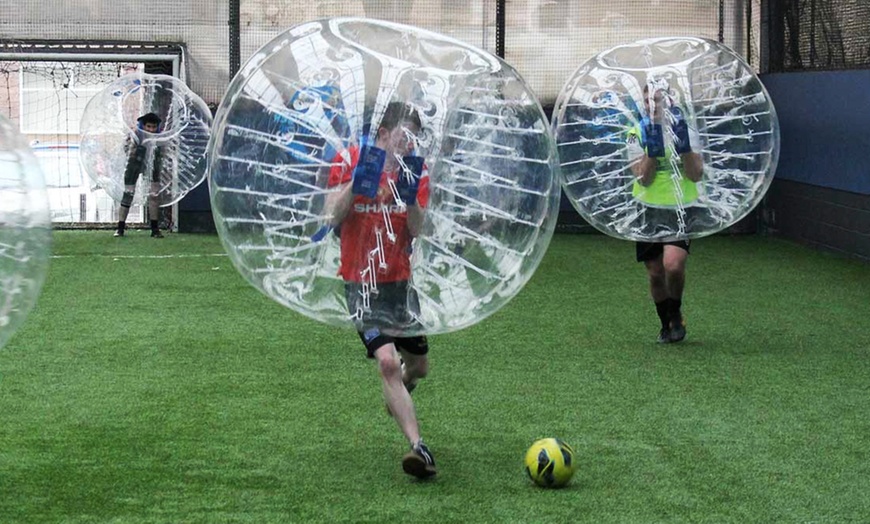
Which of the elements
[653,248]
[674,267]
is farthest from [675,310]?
[653,248]

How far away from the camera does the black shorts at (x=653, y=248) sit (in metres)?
8.54

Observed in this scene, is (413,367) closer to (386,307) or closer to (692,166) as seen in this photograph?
(386,307)

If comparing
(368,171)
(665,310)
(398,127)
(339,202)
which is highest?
(398,127)

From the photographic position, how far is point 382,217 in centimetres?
460

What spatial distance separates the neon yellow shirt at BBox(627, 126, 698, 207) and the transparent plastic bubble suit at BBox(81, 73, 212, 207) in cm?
796

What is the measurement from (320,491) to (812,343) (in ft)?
14.6

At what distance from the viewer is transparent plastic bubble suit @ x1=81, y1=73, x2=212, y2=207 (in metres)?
14.8

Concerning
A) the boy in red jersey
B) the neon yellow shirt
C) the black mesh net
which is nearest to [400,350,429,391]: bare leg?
the boy in red jersey

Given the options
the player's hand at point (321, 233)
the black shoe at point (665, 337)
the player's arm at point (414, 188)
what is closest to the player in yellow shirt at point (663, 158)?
the black shoe at point (665, 337)

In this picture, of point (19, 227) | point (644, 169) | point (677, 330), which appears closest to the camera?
point (19, 227)

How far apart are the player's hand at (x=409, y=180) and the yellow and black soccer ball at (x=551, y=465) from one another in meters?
1.19

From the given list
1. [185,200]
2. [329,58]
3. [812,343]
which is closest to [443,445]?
[329,58]

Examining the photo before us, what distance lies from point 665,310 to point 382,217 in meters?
4.39

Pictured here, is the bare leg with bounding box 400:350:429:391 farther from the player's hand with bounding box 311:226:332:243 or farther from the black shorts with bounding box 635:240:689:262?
the black shorts with bounding box 635:240:689:262
